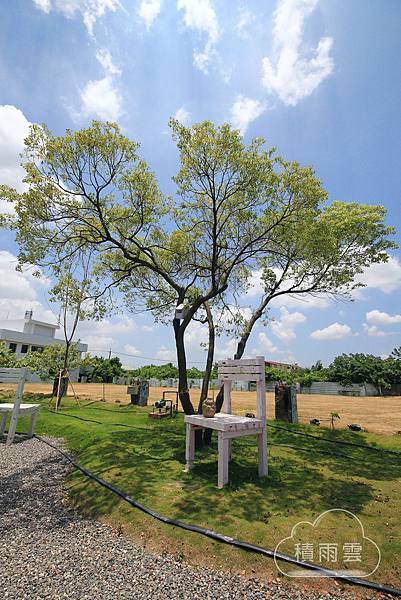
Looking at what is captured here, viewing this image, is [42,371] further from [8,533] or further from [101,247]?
[8,533]

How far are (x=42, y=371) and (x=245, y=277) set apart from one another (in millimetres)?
12728

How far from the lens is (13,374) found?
7539 mm

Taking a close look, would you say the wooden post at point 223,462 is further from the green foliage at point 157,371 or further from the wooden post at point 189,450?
the green foliage at point 157,371

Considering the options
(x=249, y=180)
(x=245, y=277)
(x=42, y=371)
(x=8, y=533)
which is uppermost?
(x=249, y=180)

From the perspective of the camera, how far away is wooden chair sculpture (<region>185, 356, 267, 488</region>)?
4.28m

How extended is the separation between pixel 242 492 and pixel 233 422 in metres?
0.82

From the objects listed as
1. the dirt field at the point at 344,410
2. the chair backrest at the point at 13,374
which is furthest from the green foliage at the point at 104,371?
the chair backrest at the point at 13,374

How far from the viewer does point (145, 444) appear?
6.61 metres

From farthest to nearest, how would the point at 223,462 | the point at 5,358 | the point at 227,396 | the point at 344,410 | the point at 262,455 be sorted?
the point at 344,410
the point at 5,358
the point at 227,396
the point at 262,455
the point at 223,462

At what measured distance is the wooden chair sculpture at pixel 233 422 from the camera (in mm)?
4281

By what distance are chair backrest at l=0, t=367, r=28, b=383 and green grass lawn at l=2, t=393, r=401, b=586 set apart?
1.76 m

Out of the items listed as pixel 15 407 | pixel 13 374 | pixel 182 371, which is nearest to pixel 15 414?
pixel 15 407

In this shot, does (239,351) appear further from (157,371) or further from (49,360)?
(157,371)

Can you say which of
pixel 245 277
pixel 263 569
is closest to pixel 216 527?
pixel 263 569
